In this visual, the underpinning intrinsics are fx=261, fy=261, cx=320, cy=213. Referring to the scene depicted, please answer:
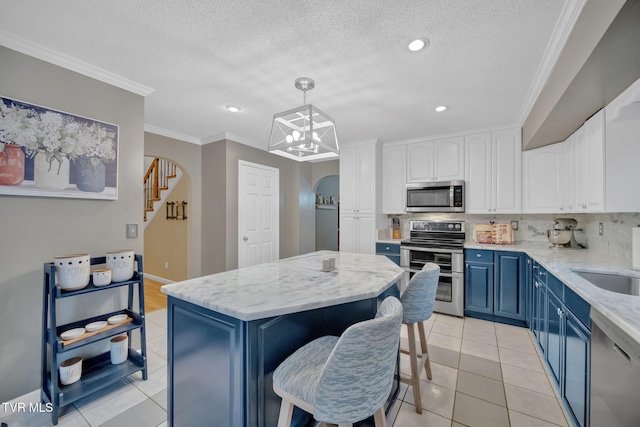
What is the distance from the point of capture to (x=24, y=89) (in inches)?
72.8

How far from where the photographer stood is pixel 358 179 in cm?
421

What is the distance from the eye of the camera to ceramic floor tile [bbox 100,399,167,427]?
1671 millimetres

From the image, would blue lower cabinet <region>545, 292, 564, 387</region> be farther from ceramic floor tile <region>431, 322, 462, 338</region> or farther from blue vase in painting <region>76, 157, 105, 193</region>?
blue vase in painting <region>76, 157, 105, 193</region>

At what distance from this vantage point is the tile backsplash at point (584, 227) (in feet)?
7.17

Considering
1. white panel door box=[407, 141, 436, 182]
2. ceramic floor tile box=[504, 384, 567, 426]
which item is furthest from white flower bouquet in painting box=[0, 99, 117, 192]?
white panel door box=[407, 141, 436, 182]

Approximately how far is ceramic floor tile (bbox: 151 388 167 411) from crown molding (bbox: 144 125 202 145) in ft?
10.1

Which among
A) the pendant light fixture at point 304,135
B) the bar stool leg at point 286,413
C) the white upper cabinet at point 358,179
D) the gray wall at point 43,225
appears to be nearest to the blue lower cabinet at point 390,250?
the white upper cabinet at point 358,179

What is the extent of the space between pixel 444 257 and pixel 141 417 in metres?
3.39

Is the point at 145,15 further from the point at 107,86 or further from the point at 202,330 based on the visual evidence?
the point at 202,330

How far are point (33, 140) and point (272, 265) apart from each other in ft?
6.29

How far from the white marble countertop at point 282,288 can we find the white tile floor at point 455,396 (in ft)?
3.17

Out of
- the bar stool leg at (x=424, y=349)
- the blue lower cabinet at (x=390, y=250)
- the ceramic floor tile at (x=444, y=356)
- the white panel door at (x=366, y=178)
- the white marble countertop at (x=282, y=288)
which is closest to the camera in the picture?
the white marble countertop at (x=282, y=288)

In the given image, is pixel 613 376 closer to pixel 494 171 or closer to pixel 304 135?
pixel 304 135

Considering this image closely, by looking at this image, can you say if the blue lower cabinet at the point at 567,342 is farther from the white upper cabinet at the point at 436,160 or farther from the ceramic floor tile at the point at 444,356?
the white upper cabinet at the point at 436,160
